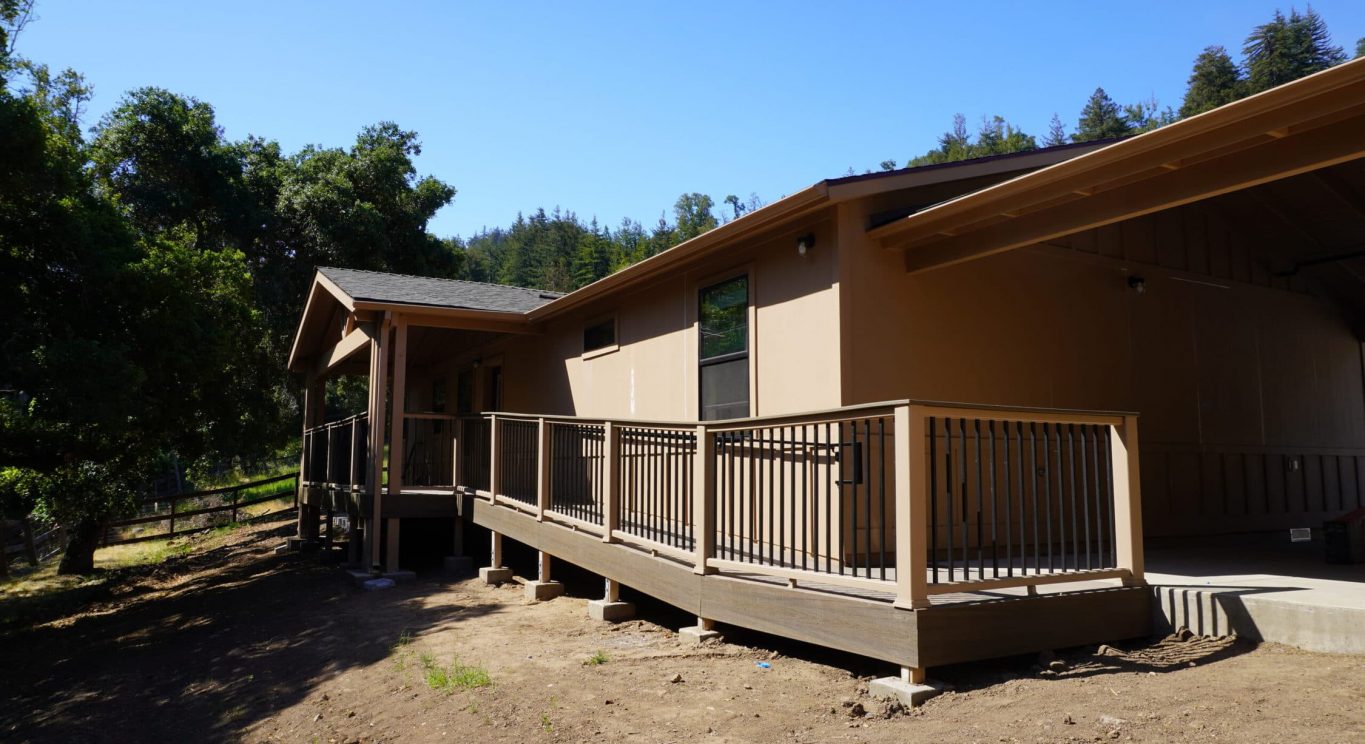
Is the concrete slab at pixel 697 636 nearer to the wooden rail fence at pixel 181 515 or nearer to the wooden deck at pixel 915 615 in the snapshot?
the wooden deck at pixel 915 615

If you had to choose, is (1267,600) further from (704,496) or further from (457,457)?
(457,457)

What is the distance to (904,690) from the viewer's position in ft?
14.5

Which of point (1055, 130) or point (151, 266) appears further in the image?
point (1055, 130)

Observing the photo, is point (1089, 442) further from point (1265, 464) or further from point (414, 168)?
point (414, 168)

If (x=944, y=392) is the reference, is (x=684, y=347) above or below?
above

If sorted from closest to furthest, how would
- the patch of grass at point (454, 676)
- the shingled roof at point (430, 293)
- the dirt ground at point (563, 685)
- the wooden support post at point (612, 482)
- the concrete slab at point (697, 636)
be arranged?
the dirt ground at point (563, 685)
the patch of grass at point (454, 676)
the concrete slab at point (697, 636)
the wooden support post at point (612, 482)
the shingled roof at point (430, 293)

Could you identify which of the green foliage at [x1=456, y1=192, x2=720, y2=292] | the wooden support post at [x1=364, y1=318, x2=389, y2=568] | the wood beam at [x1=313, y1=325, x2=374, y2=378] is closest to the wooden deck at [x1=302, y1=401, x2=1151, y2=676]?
the wooden support post at [x1=364, y1=318, x2=389, y2=568]

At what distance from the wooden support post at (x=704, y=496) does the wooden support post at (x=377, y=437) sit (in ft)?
20.4

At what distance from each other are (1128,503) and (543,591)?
5.43 metres

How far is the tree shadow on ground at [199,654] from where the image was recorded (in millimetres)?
6496

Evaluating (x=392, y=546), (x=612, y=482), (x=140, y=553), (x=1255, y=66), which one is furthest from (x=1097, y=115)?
(x=612, y=482)

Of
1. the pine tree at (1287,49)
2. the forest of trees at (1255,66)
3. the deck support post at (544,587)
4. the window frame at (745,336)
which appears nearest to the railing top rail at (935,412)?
the window frame at (745,336)

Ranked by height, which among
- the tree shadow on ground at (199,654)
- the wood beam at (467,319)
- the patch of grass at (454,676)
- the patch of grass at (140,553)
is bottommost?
the patch of grass at (140,553)

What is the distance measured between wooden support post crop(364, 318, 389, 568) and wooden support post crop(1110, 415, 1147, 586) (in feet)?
28.2
